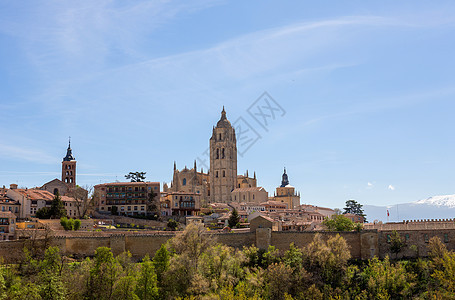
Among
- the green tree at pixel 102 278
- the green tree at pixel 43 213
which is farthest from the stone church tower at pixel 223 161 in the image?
the green tree at pixel 102 278

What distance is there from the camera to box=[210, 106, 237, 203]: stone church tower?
426 feet

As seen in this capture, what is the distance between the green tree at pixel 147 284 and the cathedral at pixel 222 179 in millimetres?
74897

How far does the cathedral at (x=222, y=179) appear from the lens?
12704 centimetres

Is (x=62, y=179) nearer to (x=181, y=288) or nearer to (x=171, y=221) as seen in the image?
(x=171, y=221)

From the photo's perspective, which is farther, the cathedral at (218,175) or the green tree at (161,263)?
the cathedral at (218,175)

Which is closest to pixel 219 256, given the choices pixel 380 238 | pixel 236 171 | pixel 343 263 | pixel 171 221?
pixel 343 263

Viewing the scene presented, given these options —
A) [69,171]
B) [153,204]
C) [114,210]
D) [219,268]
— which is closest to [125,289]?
[219,268]

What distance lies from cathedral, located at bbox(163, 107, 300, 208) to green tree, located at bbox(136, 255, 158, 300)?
74.9 meters

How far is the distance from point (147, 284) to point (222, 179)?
276 feet

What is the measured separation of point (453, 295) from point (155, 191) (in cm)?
5282

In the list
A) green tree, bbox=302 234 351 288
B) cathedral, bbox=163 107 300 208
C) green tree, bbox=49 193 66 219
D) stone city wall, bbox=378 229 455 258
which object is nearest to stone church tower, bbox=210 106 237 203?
cathedral, bbox=163 107 300 208

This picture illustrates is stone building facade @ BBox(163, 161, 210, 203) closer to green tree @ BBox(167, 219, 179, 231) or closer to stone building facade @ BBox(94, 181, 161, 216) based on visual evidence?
stone building facade @ BBox(94, 181, 161, 216)

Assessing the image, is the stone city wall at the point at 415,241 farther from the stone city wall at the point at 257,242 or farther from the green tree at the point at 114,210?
the green tree at the point at 114,210

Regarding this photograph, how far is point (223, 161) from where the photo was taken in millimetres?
133125
